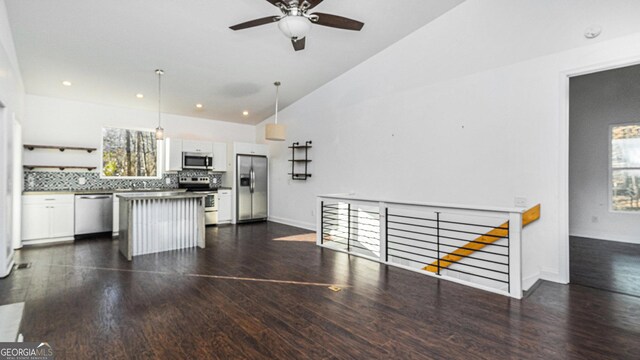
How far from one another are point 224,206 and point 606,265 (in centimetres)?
706

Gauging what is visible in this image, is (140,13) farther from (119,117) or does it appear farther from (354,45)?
(119,117)

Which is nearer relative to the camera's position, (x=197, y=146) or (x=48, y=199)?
(x=48, y=199)

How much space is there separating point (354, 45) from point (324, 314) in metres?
4.05

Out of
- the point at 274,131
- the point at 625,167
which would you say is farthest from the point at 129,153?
the point at 625,167

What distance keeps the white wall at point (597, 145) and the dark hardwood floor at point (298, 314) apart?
3548 mm

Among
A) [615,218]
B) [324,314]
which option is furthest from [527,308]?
[615,218]

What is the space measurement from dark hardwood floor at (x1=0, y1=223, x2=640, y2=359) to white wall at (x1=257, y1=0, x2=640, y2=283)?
107 cm

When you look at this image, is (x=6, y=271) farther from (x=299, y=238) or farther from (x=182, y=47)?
(x=299, y=238)

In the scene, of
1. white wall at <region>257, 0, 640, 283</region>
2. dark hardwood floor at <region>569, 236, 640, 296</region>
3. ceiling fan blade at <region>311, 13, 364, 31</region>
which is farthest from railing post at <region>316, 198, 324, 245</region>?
dark hardwood floor at <region>569, 236, 640, 296</region>

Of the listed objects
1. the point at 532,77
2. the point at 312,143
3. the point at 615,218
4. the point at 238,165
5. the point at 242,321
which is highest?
the point at 532,77

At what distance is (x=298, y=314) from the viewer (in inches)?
100

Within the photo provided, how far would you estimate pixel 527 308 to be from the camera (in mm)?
2668

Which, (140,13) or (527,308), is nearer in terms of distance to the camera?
(527,308)

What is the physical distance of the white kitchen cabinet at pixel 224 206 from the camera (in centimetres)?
723
